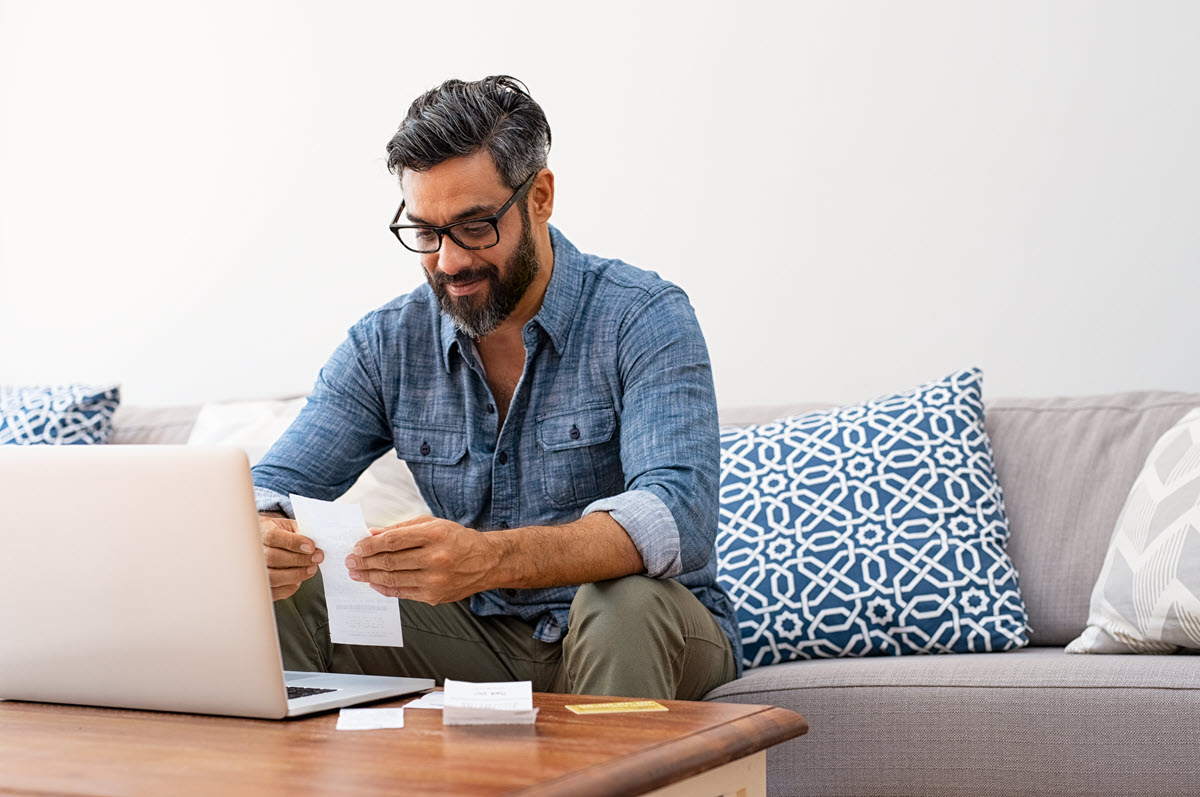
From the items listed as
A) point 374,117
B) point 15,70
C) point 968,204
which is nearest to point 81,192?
point 15,70

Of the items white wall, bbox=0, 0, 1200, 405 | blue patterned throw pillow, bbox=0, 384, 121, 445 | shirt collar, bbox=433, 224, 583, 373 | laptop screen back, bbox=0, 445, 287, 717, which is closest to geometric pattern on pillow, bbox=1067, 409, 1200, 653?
white wall, bbox=0, 0, 1200, 405

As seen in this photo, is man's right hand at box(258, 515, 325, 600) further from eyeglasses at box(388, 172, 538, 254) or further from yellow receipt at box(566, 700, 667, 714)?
eyeglasses at box(388, 172, 538, 254)

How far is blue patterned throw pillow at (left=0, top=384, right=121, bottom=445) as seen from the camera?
2.46 m

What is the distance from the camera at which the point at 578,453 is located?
1.68 metres

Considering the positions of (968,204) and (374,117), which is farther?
(374,117)

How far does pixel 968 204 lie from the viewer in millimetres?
2301

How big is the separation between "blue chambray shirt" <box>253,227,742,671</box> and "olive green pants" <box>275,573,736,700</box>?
0.04 meters

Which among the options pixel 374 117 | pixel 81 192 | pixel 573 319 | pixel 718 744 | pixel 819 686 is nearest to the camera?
pixel 718 744

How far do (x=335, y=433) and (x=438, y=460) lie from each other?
0.51 feet

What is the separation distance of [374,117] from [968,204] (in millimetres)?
1293

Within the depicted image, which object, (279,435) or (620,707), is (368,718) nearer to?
(620,707)

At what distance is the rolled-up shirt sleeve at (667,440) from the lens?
4.70ft

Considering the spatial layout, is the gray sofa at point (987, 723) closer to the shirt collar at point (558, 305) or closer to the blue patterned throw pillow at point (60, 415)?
the shirt collar at point (558, 305)

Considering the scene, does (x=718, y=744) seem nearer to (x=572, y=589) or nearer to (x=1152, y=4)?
(x=572, y=589)
